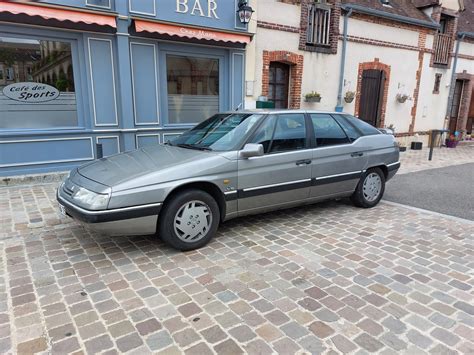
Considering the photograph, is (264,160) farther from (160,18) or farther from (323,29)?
(323,29)

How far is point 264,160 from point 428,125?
12555mm

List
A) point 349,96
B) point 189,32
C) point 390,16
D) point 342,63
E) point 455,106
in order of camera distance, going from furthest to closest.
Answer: point 455,106, point 390,16, point 349,96, point 342,63, point 189,32

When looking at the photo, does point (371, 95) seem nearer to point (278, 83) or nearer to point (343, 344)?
point (278, 83)

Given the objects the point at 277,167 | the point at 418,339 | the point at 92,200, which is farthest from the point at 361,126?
the point at 92,200

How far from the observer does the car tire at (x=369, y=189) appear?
211 inches

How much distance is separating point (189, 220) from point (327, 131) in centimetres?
244

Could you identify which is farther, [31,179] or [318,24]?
[318,24]

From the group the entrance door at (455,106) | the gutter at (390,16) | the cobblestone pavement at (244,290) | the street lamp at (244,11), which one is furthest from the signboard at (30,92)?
the entrance door at (455,106)

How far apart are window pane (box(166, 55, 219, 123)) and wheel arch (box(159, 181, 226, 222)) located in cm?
465

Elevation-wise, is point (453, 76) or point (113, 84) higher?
point (453, 76)

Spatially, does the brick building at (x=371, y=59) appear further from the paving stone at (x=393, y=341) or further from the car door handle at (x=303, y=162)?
the paving stone at (x=393, y=341)

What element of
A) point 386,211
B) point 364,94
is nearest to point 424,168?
point 364,94

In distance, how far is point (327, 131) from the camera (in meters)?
4.91

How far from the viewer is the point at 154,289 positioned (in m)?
3.04
